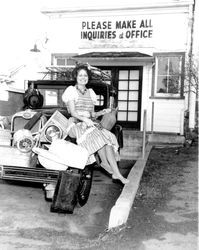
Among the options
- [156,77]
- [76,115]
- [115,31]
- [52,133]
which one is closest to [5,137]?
[52,133]

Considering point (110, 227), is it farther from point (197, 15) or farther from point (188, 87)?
point (197, 15)

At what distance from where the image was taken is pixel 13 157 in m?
4.50

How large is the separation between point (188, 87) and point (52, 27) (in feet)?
18.9

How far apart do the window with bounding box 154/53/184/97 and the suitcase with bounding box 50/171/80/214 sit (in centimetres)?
850

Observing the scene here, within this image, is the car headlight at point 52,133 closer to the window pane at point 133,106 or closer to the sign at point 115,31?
the window pane at point 133,106

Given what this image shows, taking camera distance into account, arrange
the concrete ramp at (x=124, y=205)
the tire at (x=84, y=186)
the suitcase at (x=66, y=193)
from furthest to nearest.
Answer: the tire at (x=84, y=186)
the suitcase at (x=66, y=193)
the concrete ramp at (x=124, y=205)

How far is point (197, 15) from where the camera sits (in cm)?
1159

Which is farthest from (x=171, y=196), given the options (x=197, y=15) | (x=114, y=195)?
(x=197, y=15)

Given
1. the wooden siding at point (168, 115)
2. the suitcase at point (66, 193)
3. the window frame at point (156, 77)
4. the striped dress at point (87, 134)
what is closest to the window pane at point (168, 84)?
the window frame at point (156, 77)

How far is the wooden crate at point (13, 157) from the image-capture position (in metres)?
4.46

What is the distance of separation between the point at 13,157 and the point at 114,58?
7653 millimetres

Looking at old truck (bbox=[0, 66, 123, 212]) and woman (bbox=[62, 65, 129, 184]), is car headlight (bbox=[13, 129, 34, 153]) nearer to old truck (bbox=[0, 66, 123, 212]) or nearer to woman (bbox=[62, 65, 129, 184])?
old truck (bbox=[0, 66, 123, 212])

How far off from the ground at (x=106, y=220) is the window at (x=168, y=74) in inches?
243

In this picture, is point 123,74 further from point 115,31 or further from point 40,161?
point 40,161
